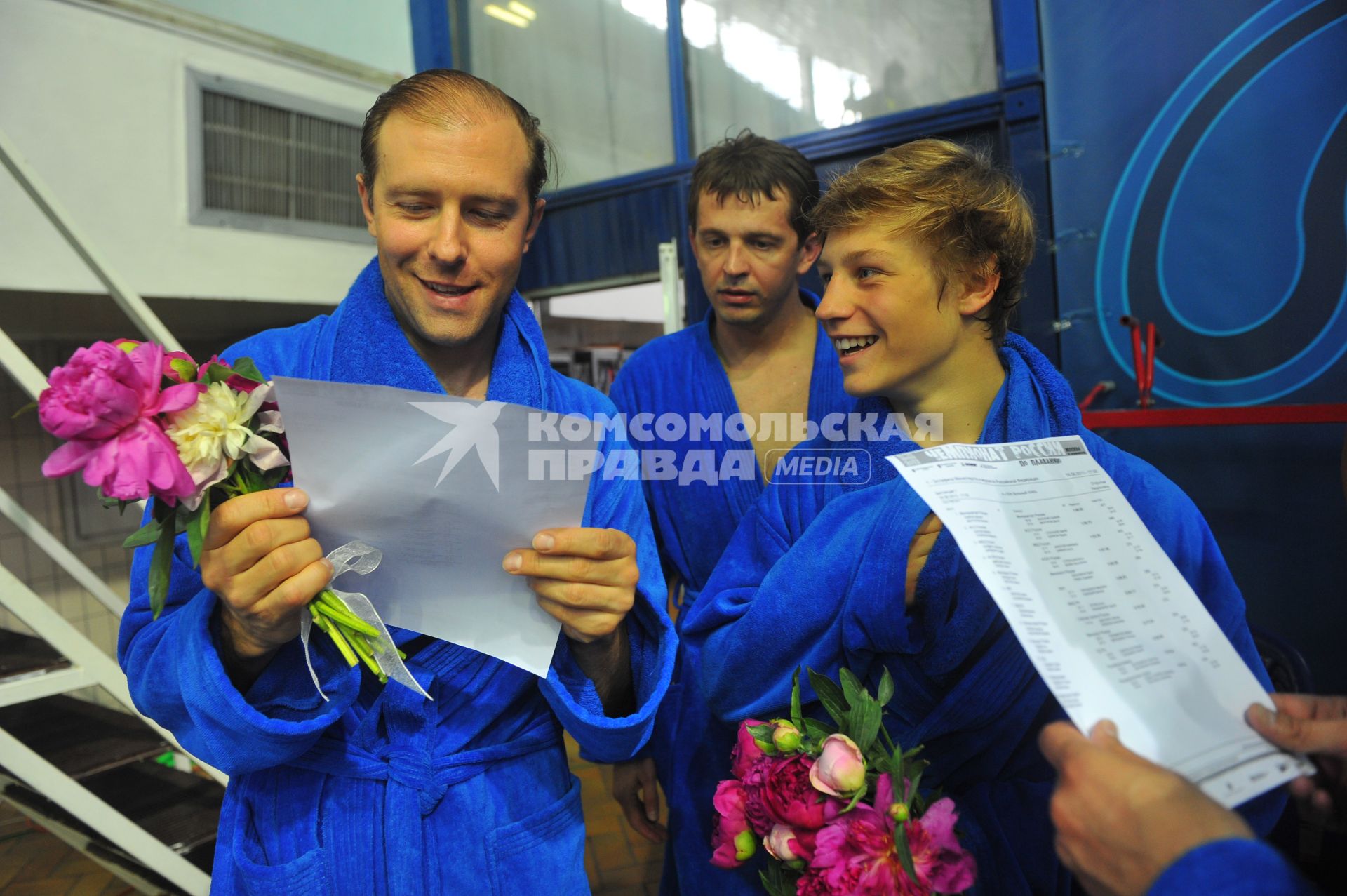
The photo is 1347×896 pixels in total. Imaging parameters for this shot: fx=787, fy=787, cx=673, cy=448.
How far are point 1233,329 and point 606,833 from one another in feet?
8.36

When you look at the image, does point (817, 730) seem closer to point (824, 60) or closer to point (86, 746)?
point (86, 746)

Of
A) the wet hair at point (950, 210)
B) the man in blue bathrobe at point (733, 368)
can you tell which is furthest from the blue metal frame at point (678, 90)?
the wet hair at point (950, 210)

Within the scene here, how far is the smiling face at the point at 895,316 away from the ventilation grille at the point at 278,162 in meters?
3.09

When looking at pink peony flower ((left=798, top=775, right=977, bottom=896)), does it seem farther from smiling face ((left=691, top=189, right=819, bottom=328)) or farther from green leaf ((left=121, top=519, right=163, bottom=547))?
smiling face ((left=691, top=189, right=819, bottom=328))

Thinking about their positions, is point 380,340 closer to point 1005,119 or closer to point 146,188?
point 1005,119

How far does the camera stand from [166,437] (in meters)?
0.65

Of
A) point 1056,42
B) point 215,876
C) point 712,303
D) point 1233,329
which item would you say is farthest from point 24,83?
point 1233,329

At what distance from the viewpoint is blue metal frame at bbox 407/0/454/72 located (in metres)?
3.87

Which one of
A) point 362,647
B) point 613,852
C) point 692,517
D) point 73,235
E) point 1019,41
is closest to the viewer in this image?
point 362,647

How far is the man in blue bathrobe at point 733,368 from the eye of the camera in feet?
5.16

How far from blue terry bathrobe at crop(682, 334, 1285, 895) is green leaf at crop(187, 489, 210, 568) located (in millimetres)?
541

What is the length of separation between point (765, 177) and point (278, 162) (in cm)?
262

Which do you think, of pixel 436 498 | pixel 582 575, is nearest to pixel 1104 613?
pixel 582 575

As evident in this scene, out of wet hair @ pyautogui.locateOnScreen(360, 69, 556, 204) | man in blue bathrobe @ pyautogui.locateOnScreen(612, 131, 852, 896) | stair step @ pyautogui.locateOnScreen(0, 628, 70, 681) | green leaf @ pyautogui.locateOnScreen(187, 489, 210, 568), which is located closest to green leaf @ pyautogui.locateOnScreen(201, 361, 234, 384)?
green leaf @ pyautogui.locateOnScreen(187, 489, 210, 568)
